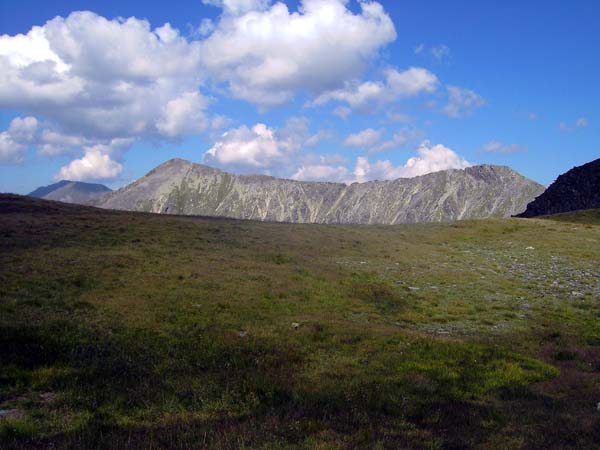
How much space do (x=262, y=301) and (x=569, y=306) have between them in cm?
1849

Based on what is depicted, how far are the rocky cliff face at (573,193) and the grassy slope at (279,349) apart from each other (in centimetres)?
9741

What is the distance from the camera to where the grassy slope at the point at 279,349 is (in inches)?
386

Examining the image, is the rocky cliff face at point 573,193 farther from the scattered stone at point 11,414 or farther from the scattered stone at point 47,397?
the scattered stone at point 11,414

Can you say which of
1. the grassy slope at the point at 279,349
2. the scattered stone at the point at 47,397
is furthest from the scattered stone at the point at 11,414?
the scattered stone at the point at 47,397

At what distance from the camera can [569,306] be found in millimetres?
26672

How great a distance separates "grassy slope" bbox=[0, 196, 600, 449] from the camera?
9805mm

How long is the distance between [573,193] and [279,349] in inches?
5285

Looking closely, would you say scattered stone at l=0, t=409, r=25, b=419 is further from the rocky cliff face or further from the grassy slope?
the rocky cliff face

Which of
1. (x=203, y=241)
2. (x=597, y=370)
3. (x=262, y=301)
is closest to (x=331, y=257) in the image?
(x=203, y=241)

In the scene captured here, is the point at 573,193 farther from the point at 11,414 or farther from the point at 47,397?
the point at 11,414

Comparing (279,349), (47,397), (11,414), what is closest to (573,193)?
(279,349)

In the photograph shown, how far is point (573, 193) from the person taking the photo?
409 feet

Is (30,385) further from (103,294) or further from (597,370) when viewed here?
(597,370)

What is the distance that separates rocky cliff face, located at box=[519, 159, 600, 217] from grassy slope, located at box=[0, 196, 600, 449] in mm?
97409
